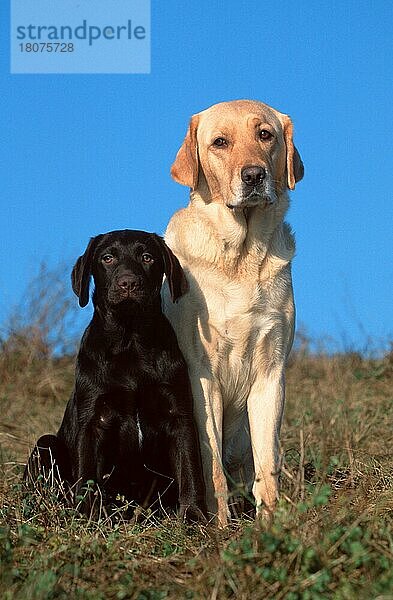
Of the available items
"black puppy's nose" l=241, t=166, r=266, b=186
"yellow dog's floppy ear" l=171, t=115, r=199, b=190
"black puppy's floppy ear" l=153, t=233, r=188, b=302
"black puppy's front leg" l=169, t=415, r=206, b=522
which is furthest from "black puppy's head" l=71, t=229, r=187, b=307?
"black puppy's front leg" l=169, t=415, r=206, b=522

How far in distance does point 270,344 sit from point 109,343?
2.84ft

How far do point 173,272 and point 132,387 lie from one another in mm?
622

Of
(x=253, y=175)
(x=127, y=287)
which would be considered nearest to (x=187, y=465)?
(x=127, y=287)

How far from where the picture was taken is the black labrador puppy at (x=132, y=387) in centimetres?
457

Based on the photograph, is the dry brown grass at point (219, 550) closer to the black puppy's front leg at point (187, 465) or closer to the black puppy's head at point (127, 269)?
the black puppy's front leg at point (187, 465)

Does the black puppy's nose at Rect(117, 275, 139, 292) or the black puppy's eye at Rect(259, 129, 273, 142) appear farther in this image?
the black puppy's eye at Rect(259, 129, 273, 142)

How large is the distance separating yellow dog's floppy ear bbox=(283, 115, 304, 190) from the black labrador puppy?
0.81 metres

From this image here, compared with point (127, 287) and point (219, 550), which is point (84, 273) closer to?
point (127, 287)

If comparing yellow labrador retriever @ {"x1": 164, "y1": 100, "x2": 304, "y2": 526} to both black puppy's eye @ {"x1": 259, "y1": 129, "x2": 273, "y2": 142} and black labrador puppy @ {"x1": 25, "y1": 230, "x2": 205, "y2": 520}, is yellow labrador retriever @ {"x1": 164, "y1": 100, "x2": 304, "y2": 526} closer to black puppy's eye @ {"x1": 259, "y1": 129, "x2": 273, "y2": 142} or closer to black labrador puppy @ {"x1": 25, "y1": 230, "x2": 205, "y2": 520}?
black puppy's eye @ {"x1": 259, "y1": 129, "x2": 273, "y2": 142}

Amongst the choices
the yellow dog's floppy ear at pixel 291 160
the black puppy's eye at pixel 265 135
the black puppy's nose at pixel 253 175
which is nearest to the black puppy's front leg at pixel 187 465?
the black puppy's nose at pixel 253 175

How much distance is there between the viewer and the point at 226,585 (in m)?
3.15

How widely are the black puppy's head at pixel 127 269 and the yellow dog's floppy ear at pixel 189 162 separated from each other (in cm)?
40

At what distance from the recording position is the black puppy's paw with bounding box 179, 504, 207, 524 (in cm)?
442

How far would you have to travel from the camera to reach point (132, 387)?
457 centimetres
